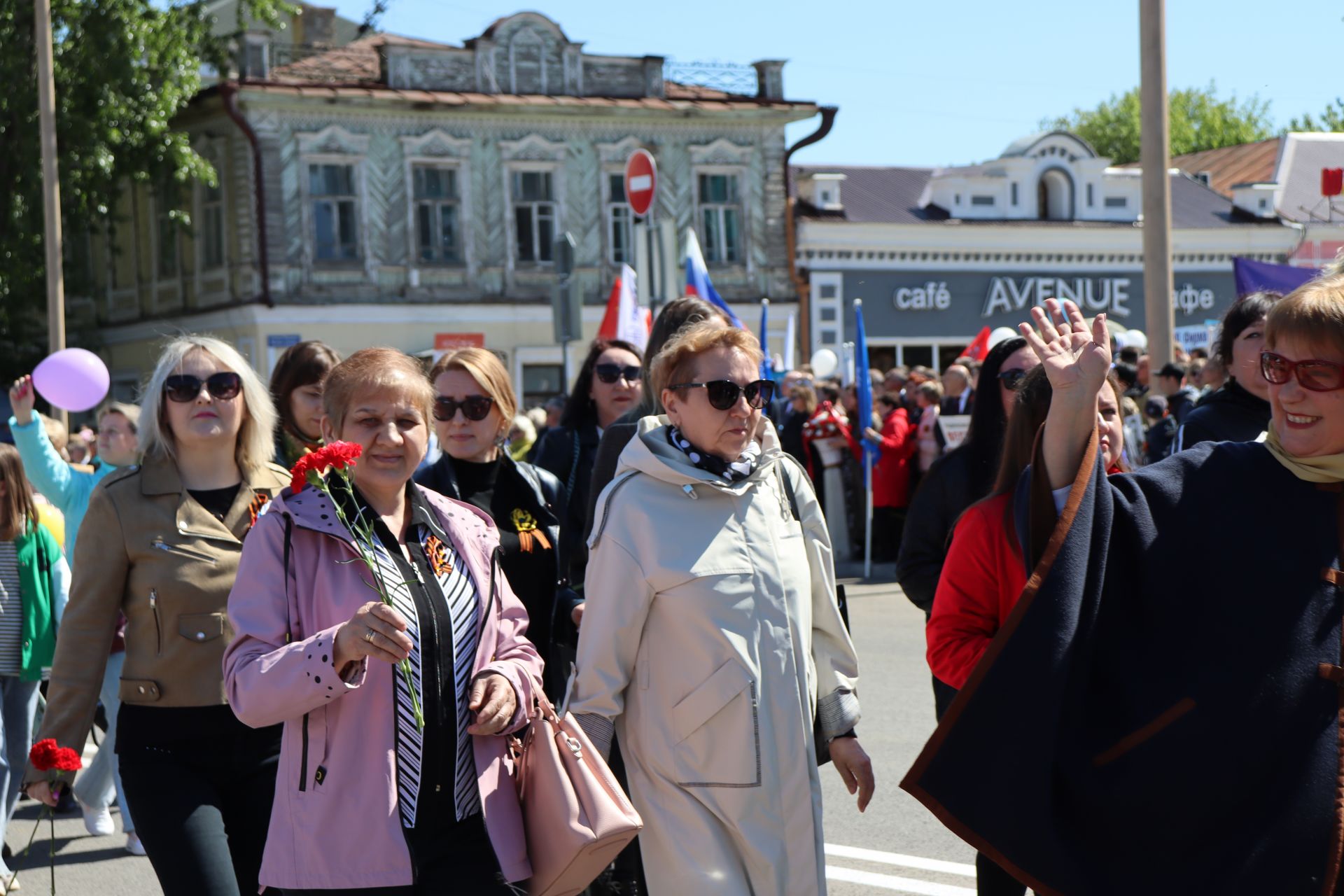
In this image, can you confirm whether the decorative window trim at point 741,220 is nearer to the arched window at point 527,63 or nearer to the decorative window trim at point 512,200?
the decorative window trim at point 512,200

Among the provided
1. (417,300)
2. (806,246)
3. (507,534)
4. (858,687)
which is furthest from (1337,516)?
(806,246)

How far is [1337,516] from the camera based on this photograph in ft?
9.53

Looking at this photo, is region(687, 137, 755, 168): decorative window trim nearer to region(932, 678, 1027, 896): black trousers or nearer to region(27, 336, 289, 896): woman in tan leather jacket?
region(27, 336, 289, 896): woman in tan leather jacket

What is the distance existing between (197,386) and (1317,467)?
10.4 feet

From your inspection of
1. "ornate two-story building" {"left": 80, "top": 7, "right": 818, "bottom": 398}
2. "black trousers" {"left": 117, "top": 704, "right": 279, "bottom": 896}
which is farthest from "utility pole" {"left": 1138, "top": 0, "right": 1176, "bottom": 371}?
"ornate two-story building" {"left": 80, "top": 7, "right": 818, "bottom": 398}

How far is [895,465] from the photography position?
16.4 metres

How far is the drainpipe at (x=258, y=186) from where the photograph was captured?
28.1 m

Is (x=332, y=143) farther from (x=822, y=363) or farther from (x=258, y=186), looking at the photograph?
(x=822, y=363)

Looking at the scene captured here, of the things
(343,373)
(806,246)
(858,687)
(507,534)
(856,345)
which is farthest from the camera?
(806,246)

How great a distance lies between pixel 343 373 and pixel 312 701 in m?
0.85

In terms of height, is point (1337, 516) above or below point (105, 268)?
below

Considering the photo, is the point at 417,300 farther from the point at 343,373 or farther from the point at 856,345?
the point at 343,373

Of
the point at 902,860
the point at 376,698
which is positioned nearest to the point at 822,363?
the point at 902,860

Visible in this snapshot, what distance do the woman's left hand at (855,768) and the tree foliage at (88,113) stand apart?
25.4 meters
